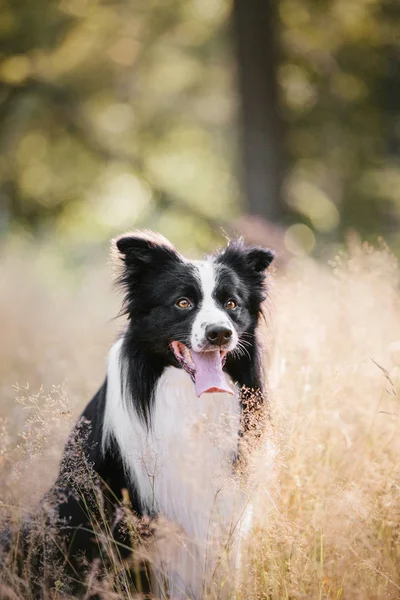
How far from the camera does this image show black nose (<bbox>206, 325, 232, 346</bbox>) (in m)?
3.37

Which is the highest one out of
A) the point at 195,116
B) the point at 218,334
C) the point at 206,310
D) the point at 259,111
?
the point at 195,116

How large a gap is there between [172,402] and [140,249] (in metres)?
0.85

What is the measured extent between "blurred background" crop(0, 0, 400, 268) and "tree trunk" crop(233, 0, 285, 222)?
0.08 ft

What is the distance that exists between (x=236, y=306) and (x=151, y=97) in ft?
35.7

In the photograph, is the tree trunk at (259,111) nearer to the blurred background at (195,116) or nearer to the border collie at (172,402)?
the blurred background at (195,116)

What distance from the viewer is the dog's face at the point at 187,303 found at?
3.50 meters

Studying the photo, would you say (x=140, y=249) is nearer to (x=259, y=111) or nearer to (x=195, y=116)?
(x=259, y=111)

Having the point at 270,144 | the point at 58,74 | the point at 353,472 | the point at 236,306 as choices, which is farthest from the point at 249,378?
the point at 58,74

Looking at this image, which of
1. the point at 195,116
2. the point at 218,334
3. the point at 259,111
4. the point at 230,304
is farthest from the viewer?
the point at 195,116

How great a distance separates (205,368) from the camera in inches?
138

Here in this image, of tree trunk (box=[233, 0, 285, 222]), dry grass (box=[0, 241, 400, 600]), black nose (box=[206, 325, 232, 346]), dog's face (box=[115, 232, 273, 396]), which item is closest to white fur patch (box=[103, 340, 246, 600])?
dog's face (box=[115, 232, 273, 396])

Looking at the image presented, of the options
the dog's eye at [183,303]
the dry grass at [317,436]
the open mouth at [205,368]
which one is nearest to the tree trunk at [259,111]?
the dry grass at [317,436]

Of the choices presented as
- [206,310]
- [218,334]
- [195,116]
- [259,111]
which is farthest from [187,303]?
[195,116]

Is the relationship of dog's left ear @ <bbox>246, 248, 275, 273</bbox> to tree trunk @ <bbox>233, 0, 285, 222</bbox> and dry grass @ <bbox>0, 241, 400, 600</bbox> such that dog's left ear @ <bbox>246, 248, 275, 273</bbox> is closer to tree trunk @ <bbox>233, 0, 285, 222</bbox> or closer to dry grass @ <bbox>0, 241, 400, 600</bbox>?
dry grass @ <bbox>0, 241, 400, 600</bbox>
